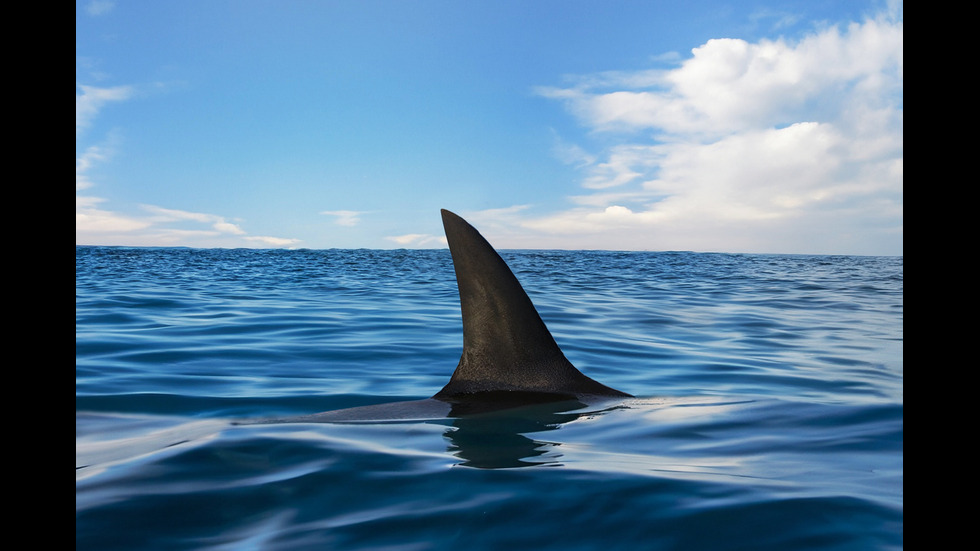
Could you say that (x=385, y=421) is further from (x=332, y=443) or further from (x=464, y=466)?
(x=464, y=466)

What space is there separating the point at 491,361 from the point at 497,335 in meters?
0.21

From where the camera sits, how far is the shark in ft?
13.3

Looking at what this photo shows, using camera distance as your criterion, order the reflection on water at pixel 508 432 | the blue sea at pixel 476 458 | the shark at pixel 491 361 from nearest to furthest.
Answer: the blue sea at pixel 476 458, the reflection on water at pixel 508 432, the shark at pixel 491 361

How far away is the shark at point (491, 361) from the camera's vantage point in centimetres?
404

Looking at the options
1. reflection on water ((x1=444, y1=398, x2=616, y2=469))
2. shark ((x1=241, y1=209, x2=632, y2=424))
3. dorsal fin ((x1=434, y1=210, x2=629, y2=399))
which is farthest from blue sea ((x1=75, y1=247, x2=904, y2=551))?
dorsal fin ((x1=434, y1=210, x2=629, y2=399))

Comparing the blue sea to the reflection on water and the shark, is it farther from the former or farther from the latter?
the shark

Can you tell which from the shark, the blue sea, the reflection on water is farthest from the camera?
the shark

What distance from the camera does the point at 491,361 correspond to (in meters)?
4.27

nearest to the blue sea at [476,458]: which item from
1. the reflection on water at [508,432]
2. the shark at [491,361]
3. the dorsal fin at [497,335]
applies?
the reflection on water at [508,432]

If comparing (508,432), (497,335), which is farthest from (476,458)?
(497,335)

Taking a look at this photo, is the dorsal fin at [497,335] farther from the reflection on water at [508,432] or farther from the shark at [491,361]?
the reflection on water at [508,432]
